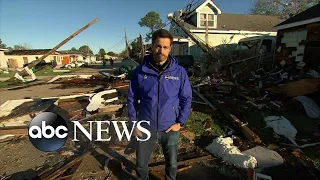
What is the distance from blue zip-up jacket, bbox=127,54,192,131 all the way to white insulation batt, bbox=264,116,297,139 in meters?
3.63

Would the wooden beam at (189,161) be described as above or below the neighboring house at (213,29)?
below

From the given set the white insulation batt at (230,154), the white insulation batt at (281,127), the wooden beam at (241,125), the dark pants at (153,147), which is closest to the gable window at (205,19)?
the wooden beam at (241,125)

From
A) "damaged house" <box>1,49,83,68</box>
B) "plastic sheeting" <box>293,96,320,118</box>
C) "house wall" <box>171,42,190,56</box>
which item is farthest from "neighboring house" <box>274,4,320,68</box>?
"damaged house" <box>1,49,83,68</box>

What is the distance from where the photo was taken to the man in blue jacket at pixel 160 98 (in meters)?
2.43

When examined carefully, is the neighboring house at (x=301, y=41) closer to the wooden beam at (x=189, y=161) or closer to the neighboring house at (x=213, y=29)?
the wooden beam at (x=189, y=161)

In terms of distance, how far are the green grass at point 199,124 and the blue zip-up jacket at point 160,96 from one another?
9.11 ft

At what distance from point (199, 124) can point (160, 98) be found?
11.2 ft

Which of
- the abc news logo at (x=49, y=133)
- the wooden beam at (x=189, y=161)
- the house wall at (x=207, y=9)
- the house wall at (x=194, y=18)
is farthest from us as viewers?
the house wall at (x=194, y=18)

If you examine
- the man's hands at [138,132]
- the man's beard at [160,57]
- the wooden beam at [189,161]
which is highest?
the man's beard at [160,57]

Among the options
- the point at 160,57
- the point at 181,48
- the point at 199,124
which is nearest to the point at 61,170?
the point at 160,57

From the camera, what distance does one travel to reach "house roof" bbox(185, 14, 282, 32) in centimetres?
2394

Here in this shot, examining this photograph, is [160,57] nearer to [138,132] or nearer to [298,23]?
[138,132]

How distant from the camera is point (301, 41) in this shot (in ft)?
36.2

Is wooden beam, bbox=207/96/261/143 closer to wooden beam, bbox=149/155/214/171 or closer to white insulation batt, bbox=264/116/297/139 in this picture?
white insulation batt, bbox=264/116/297/139
